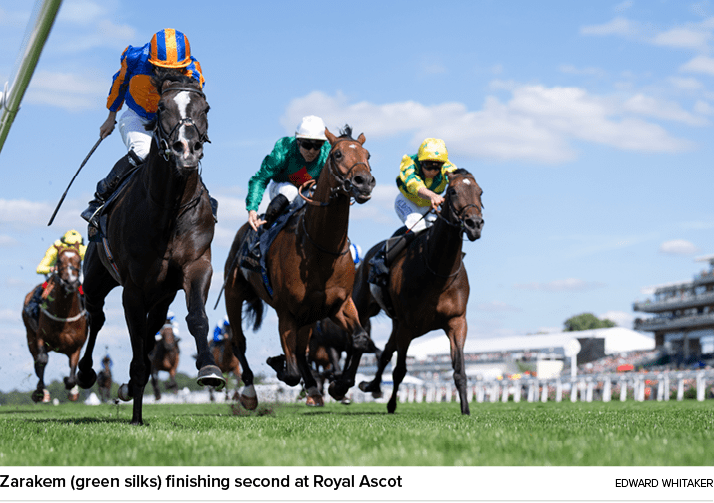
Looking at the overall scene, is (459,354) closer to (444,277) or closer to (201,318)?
(444,277)

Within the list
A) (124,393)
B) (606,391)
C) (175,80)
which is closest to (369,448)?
(175,80)

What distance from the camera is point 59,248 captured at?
15.9 metres

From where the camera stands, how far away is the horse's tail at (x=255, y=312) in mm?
11398

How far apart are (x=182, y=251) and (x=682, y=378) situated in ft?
66.1

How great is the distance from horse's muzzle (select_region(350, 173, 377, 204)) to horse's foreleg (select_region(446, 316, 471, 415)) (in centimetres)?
221

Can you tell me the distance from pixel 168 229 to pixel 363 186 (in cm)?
191

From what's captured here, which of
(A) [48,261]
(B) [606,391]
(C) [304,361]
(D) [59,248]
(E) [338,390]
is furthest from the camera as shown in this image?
(B) [606,391]

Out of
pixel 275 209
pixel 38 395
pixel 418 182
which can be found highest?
pixel 418 182

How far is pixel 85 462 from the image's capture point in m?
3.83

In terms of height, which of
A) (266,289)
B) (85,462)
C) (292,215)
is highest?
(292,215)
